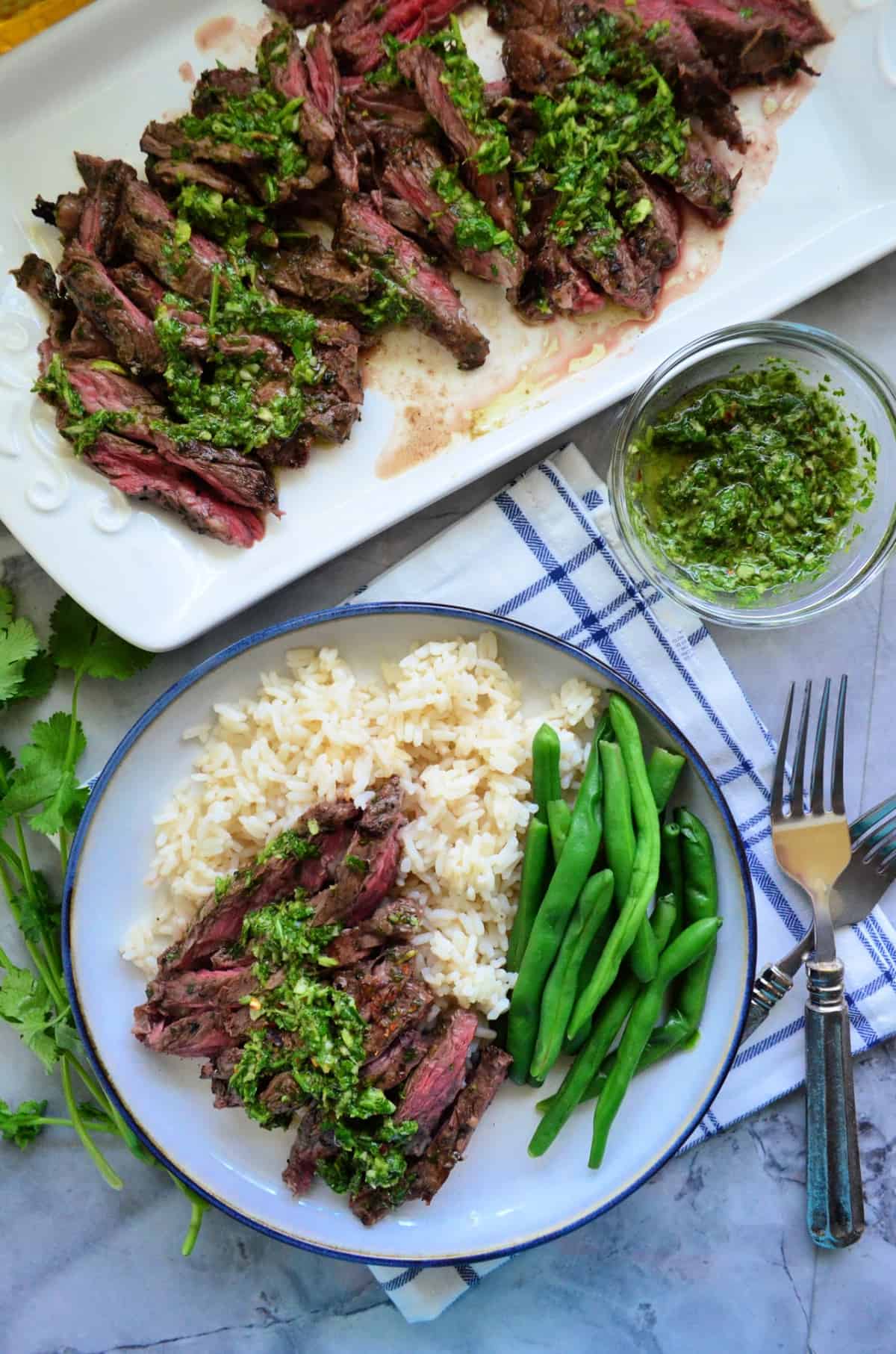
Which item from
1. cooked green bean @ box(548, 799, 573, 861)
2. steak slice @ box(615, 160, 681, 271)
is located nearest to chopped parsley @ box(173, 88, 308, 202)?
steak slice @ box(615, 160, 681, 271)

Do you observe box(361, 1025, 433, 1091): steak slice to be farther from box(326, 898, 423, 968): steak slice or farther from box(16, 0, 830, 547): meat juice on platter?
box(16, 0, 830, 547): meat juice on platter

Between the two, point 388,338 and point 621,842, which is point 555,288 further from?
point 621,842

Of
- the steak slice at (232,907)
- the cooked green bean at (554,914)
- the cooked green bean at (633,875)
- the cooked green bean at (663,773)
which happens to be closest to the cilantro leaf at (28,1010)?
the steak slice at (232,907)

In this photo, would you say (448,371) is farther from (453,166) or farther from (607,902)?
(607,902)

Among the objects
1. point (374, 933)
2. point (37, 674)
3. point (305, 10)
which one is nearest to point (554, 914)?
point (374, 933)

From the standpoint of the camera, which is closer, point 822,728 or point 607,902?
point 607,902

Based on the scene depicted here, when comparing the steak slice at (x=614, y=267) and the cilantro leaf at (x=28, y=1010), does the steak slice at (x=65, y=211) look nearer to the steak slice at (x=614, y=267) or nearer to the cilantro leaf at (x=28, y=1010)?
the steak slice at (x=614, y=267)

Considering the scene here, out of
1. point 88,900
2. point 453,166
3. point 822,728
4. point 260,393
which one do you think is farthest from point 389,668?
point 453,166
